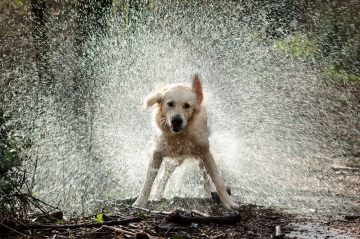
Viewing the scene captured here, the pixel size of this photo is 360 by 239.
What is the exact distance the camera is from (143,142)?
26.1 ft

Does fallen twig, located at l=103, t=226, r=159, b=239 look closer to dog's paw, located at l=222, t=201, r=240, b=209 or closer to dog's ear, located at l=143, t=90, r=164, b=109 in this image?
dog's paw, located at l=222, t=201, r=240, b=209

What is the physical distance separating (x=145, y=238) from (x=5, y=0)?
9112 mm

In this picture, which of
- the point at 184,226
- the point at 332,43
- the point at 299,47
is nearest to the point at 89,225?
the point at 184,226

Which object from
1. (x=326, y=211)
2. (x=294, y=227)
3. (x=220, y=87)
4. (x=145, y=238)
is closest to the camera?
(x=145, y=238)

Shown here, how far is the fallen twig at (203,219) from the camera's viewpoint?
14.7 feet

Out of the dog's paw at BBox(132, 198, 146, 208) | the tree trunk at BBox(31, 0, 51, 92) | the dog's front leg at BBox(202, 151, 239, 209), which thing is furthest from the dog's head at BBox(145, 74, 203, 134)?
the tree trunk at BBox(31, 0, 51, 92)

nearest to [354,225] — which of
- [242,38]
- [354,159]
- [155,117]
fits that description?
[155,117]

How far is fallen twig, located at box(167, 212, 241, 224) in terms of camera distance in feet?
14.7

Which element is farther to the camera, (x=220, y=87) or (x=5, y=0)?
(x=220, y=87)

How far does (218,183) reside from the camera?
6039 mm

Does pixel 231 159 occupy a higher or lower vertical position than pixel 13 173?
higher

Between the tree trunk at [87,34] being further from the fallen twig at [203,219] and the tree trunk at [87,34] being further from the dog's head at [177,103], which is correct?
the fallen twig at [203,219]

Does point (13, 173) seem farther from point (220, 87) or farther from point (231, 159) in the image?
point (220, 87)

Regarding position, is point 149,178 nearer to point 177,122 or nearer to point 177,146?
point 177,146
